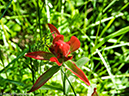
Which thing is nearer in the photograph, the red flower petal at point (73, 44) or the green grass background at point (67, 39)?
the red flower petal at point (73, 44)

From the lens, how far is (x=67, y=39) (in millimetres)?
1349

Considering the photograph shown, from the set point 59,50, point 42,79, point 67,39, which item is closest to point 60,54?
point 59,50

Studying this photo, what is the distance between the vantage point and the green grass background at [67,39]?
120 cm

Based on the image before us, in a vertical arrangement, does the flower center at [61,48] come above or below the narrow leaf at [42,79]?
above

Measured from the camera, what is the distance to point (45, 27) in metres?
1.77

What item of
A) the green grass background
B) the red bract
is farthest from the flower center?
the green grass background

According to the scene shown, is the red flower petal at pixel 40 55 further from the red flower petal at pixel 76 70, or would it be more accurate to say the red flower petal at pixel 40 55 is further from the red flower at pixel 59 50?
the red flower petal at pixel 76 70

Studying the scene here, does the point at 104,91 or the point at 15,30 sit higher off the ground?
the point at 15,30

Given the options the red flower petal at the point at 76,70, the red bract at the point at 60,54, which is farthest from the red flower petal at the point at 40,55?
the red flower petal at the point at 76,70

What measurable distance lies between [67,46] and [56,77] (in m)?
0.59

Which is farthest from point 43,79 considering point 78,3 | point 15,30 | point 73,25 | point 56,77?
point 78,3

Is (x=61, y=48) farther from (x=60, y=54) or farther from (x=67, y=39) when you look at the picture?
(x=67, y=39)

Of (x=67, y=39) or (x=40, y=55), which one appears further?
(x=67, y=39)

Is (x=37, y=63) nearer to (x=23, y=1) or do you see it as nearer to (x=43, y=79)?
(x=43, y=79)
